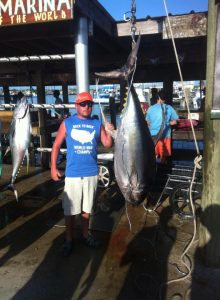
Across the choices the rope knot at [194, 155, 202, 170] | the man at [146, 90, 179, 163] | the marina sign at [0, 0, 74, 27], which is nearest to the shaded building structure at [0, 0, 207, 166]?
the marina sign at [0, 0, 74, 27]

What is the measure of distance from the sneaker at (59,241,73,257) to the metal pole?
2092mm

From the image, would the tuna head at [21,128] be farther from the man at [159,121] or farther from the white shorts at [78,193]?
the man at [159,121]

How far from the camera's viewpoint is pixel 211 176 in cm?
359

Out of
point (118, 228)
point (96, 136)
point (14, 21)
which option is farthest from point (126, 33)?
point (118, 228)

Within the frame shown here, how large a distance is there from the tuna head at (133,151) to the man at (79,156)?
692 millimetres

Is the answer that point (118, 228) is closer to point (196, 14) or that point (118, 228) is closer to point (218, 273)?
point (218, 273)

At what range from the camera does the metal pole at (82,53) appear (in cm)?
465

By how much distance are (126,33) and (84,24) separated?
1082 mm

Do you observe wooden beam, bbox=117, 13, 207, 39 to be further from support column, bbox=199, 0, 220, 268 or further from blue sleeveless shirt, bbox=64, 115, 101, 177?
blue sleeveless shirt, bbox=64, 115, 101, 177

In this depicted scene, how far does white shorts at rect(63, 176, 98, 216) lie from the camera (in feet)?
12.9

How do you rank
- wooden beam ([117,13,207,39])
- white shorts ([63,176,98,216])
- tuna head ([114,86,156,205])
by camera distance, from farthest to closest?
wooden beam ([117,13,207,39])
white shorts ([63,176,98,216])
tuna head ([114,86,156,205])

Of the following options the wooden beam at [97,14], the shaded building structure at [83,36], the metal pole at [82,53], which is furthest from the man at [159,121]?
the metal pole at [82,53]

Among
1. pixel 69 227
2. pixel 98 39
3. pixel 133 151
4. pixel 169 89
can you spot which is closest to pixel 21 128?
pixel 69 227

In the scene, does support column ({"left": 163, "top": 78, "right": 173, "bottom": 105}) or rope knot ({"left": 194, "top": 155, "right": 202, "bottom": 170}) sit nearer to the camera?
rope knot ({"left": 194, "top": 155, "right": 202, "bottom": 170})
